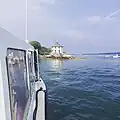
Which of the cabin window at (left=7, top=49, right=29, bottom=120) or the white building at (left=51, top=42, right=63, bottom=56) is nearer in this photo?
the cabin window at (left=7, top=49, right=29, bottom=120)

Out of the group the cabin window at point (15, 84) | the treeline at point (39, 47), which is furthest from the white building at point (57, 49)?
the cabin window at point (15, 84)

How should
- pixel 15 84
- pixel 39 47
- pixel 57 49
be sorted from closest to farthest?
1. pixel 15 84
2. pixel 39 47
3. pixel 57 49

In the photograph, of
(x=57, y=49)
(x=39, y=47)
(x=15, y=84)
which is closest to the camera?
(x=15, y=84)

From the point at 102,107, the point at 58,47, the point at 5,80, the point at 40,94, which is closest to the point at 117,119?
the point at 102,107

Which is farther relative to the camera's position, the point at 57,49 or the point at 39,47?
the point at 57,49

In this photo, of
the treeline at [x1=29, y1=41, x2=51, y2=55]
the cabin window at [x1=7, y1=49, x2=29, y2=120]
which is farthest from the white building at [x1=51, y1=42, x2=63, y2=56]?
the cabin window at [x1=7, y1=49, x2=29, y2=120]

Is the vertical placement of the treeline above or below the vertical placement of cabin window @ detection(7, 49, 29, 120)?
above

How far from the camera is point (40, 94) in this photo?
505 centimetres

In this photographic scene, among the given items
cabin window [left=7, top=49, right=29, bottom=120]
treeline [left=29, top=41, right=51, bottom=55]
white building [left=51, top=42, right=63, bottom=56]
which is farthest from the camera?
white building [left=51, top=42, right=63, bottom=56]

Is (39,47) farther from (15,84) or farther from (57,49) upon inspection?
(15,84)

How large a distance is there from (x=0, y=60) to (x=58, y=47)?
89319 millimetres

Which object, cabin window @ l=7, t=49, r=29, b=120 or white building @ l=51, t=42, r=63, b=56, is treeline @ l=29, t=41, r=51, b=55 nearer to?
white building @ l=51, t=42, r=63, b=56

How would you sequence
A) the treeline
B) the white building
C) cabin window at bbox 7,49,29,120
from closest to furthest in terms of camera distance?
cabin window at bbox 7,49,29,120, the treeline, the white building

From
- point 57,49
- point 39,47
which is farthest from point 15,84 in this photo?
point 57,49
